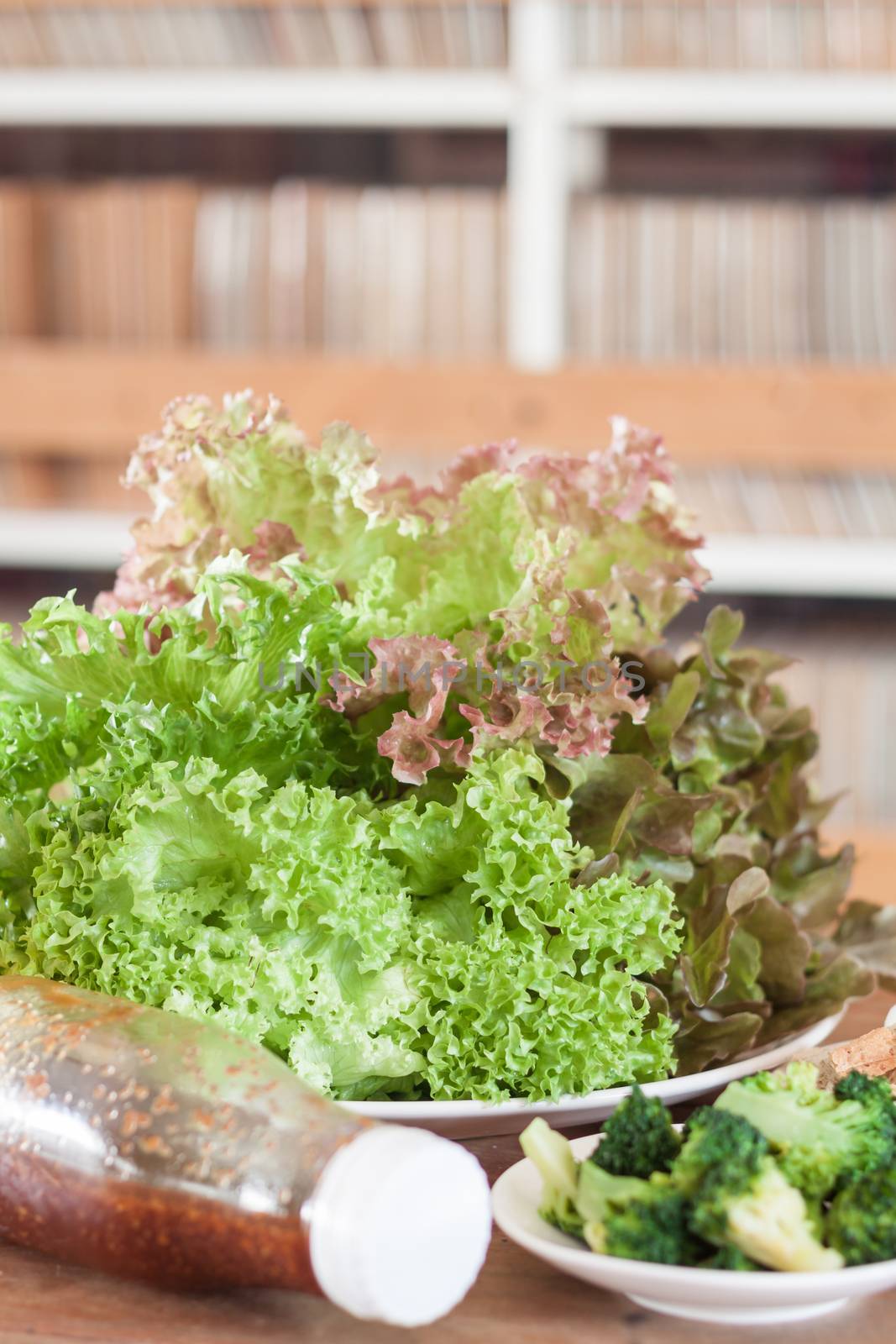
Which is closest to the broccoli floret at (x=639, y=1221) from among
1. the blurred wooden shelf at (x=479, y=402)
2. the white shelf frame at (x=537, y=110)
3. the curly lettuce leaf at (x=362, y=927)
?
the curly lettuce leaf at (x=362, y=927)

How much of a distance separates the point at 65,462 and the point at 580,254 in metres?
1.12

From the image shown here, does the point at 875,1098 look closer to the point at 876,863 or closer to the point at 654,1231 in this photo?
the point at 654,1231

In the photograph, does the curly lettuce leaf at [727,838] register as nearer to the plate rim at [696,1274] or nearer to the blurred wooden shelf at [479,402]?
the plate rim at [696,1274]

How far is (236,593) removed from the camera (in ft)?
3.28

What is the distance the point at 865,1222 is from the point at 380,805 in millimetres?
464

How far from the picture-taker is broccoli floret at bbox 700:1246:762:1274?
688 mm

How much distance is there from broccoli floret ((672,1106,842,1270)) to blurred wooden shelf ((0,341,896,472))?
2.10 metres

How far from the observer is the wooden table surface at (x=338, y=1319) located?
28.7 inches

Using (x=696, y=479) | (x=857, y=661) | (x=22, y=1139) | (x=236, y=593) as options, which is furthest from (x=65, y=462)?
(x=22, y=1139)

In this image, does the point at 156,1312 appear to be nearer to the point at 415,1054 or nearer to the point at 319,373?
the point at 415,1054

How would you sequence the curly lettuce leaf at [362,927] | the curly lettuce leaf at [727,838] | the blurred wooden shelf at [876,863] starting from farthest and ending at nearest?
the blurred wooden shelf at [876,863]
the curly lettuce leaf at [727,838]
the curly lettuce leaf at [362,927]

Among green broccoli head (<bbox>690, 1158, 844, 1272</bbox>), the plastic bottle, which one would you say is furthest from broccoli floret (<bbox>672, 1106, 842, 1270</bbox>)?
the plastic bottle

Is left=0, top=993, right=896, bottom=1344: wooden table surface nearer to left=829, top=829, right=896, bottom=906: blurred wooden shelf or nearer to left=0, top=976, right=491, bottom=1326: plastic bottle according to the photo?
left=0, top=976, right=491, bottom=1326: plastic bottle

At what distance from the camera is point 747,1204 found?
676 mm
